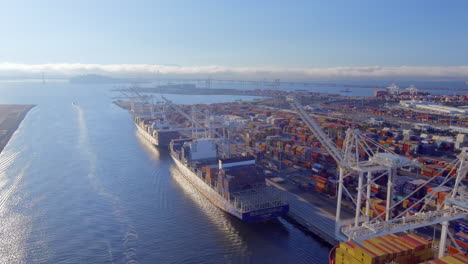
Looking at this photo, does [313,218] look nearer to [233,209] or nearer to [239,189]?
[233,209]

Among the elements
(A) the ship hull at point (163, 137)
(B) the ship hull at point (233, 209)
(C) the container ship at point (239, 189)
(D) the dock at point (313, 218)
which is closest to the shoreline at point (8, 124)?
(A) the ship hull at point (163, 137)

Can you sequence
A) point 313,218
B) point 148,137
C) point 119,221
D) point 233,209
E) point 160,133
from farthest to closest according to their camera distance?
point 148,137 < point 160,133 < point 119,221 < point 233,209 < point 313,218

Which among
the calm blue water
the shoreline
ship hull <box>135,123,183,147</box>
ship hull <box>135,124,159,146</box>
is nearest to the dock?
the calm blue water

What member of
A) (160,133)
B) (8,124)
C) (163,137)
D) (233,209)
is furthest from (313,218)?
(8,124)

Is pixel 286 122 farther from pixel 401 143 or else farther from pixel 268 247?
pixel 268 247

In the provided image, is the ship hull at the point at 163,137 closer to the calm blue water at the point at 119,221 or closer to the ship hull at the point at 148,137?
the ship hull at the point at 148,137
